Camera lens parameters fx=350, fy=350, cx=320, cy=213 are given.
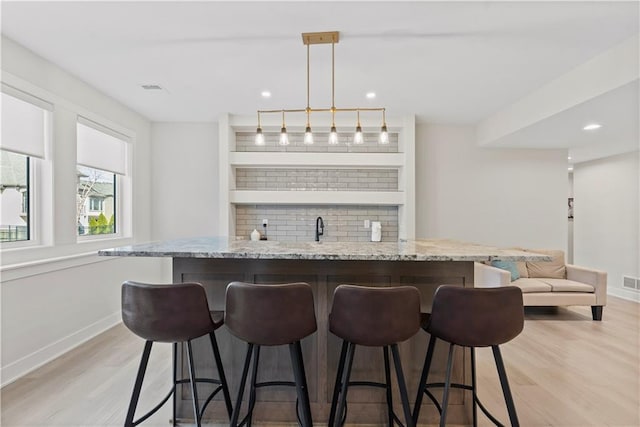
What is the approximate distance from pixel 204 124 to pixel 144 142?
2.69 feet

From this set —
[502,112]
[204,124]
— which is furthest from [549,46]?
[204,124]

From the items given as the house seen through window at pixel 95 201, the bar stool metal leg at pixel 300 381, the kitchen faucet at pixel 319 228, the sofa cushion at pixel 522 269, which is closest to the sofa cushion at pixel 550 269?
the sofa cushion at pixel 522 269

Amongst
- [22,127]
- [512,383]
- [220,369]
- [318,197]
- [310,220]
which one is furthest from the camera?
[310,220]

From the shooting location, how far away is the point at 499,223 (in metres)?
4.96

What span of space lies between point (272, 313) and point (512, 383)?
2.07 meters

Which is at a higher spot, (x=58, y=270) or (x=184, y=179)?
(x=184, y=179)

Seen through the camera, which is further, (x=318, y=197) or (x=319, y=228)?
(x=319, y=228)

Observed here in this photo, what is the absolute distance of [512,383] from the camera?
261 cm

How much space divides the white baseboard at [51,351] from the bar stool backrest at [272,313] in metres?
2.16

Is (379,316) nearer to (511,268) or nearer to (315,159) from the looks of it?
(315,159)

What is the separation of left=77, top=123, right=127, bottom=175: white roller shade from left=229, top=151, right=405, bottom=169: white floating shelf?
1.29m

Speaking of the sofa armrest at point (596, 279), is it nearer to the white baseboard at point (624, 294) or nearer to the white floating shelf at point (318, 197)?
the white baseboard at point (624, 294)

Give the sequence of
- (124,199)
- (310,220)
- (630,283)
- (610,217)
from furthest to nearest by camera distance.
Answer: (610,217) → (630,283) → (310,220) → (124,199)

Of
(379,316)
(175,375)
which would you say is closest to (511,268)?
(379,316)
